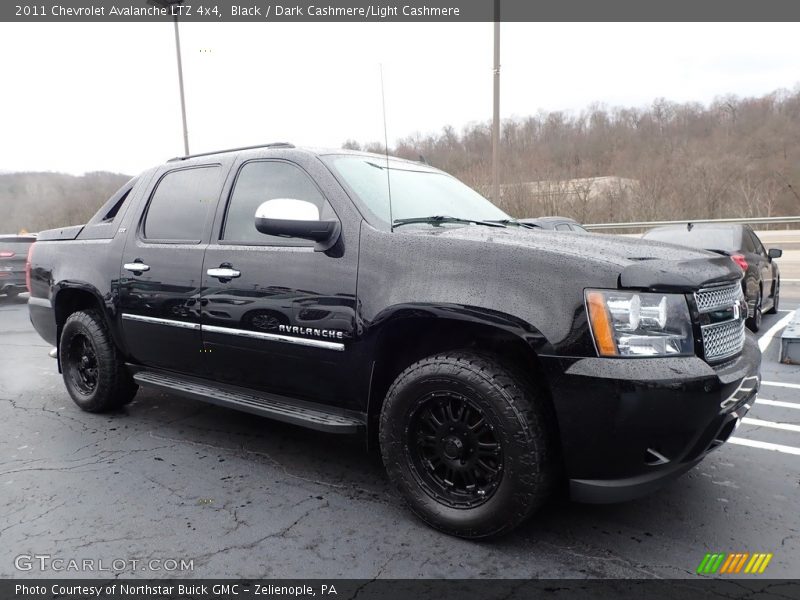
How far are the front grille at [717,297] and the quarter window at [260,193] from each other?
190 cm

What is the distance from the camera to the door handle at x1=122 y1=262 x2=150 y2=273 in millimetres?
3828

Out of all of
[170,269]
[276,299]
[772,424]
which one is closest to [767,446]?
[772,424]

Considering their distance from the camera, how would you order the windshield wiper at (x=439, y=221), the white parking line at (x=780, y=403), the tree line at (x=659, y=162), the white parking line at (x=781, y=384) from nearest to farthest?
the windshield wiper at (x=439, y=221) < the white parking line at (x=780, y=403) < the white parking line at (x=781, y=384) < the tree line at (x=659, y=162)

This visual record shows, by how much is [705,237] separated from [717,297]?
5.96m

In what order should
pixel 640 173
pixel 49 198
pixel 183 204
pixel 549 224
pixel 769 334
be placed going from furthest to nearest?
1. pixel 49 198
2. pixel 640 173
3. pixel 769 334
4. pixel 549 224
5. pixel 183 204

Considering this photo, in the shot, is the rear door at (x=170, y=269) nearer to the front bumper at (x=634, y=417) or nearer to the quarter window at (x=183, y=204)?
the quarter window at (x=183, y=204)

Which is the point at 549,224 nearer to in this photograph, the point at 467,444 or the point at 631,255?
the point at 631,255

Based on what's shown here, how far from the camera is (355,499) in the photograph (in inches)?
117

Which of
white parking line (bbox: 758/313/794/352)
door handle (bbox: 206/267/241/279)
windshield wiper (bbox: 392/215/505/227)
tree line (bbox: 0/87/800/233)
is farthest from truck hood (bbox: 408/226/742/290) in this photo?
tree line (bbox: 0/87/800/233)

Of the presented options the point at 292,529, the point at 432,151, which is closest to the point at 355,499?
the point at 292,529

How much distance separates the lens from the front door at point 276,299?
2.87 metres

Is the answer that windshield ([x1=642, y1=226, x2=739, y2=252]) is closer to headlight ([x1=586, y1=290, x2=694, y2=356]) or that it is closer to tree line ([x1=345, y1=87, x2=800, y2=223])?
tree line ([x1=345, y1=87, x2=800, y2=223])

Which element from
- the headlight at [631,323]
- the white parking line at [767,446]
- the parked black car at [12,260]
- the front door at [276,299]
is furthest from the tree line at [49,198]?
the headlight at [631,323]

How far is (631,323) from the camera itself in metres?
2.20
